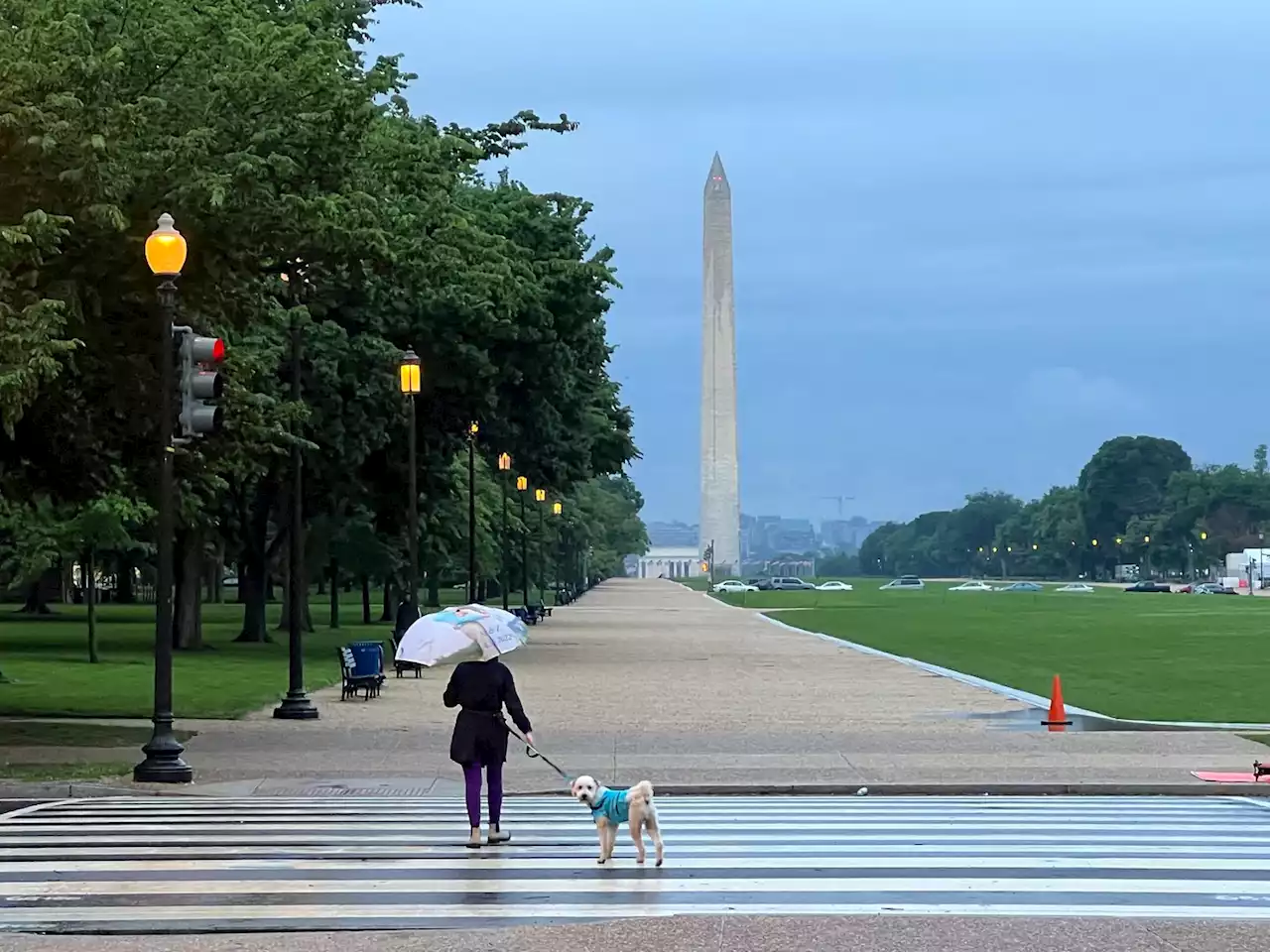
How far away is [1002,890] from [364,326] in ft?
115

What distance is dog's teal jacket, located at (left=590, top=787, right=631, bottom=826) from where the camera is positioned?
1321 centimetres

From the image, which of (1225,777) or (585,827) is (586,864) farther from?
(1225,777)

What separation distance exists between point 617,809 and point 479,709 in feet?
6.41

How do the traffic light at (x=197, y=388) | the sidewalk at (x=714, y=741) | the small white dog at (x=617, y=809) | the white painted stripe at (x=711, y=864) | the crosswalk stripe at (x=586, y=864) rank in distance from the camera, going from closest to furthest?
the crosswalk stripe at (x=586, y=864)
the small white dog at (x=617, y=809)
the white painted stripe at (x=711, y=864)
the traffic light at (x=197, y=388)
the sidewalk at (x=714, y=741)

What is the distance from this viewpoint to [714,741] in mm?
25219

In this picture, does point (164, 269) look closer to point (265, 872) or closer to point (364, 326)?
point (265, 872)

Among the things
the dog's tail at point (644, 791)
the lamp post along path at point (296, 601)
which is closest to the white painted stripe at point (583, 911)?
the dog's tail at point (644, 791)

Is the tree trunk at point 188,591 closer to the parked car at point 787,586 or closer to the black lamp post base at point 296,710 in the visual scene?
the black lamp post base at point 296,710

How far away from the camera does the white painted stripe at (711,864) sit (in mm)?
13516

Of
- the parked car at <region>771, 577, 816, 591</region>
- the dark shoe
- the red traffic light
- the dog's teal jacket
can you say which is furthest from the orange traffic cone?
the parked car at <region>771, 577, 816, 591</region>

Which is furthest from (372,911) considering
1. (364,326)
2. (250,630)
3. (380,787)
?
(250,630)

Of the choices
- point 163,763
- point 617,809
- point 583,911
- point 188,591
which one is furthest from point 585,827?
point 188,591

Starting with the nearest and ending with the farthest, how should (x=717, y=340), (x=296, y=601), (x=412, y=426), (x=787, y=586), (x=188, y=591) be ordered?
(x=296, y=601) → (x=412, y=426) → (x=188, y=591) → (x=717, y=340) → (x=787, y=586)

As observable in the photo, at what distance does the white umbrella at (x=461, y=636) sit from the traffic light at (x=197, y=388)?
18.2 feet
